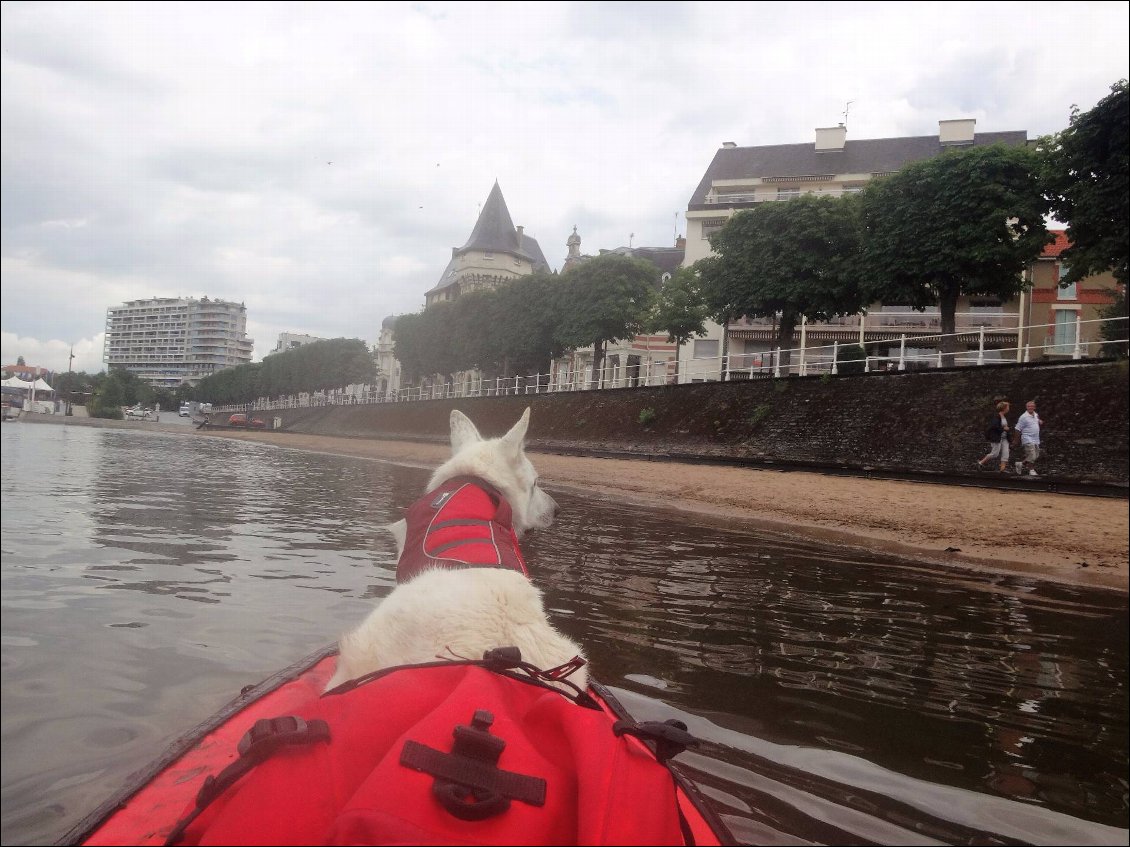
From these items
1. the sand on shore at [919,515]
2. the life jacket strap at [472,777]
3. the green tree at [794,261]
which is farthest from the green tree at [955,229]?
the life jacket strap at [472,777]

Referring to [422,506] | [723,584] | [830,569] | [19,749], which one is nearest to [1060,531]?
[830,569]

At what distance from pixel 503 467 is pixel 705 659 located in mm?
2088

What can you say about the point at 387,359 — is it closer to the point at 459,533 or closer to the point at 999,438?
the point at 999,438

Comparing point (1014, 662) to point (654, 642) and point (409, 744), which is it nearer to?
point (654, 642)

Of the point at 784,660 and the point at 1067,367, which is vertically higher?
the point at 1067,367

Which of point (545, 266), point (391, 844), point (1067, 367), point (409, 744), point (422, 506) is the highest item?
point (545, 266)

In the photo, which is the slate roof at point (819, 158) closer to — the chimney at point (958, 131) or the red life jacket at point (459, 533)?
the chimney at point (958, 131)

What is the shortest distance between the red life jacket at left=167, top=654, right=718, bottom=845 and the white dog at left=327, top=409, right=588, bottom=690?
0.50 metres

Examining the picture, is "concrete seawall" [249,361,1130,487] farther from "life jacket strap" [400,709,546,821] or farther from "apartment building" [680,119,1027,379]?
"life jacket strap" [400,709,546,821]

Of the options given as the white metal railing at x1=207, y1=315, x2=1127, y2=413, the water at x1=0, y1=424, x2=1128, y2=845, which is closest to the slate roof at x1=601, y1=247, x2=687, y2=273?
the white metal railing at x1=207, y1=315, x2=1127, y2=413

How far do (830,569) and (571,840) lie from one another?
26.6ft

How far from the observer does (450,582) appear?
8.32 feet

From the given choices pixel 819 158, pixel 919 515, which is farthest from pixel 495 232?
pixel 919 515

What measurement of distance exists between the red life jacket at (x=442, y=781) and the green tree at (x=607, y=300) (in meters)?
38.1
